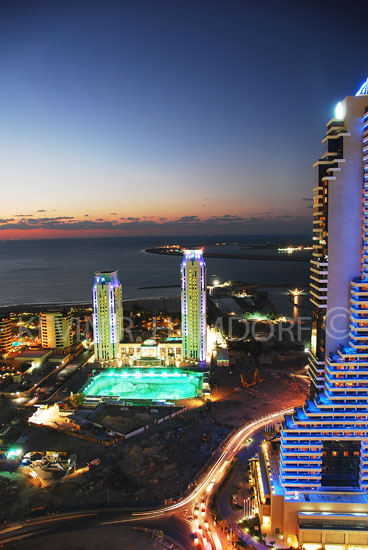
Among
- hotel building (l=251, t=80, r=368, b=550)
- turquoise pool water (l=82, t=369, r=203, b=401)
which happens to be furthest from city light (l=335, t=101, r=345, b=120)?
turquoise pool water (l=82, t=369, r=203, b=401)

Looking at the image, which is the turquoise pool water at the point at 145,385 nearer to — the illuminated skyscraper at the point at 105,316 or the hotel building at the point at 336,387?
the illuminated skyscraper at the point at 105,316

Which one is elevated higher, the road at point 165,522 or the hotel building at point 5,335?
the hotel building at point 5,335

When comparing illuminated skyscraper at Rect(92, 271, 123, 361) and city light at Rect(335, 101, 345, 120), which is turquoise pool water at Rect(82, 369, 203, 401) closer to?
illuminated skyscraper at Rect(92, 271, 123, 361)

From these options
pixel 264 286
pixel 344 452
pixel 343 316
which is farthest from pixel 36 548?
pixel 264 286

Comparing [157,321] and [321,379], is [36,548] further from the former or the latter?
[157,321]

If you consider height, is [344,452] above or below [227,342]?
above

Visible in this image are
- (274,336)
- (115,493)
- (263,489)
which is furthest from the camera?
(274,336)

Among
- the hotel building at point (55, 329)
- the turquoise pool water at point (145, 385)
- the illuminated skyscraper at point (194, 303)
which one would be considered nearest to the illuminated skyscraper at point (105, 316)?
the turquoise pool water at point (145, 385)
